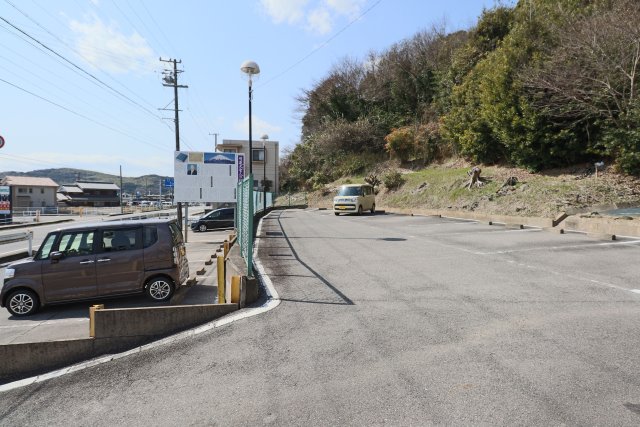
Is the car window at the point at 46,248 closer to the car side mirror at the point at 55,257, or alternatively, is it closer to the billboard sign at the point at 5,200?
the car side mirror at the point at 55,257

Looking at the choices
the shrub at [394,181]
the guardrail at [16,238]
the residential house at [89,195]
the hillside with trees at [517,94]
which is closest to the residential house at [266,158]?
the hillside with trees at [517,94]

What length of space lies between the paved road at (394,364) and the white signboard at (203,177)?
12348 mm

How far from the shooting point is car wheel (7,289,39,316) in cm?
761

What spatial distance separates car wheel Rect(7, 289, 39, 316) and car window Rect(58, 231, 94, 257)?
979 mm

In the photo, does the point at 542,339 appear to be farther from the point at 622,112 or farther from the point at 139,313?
the point at 622,112

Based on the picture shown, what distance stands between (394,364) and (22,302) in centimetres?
714

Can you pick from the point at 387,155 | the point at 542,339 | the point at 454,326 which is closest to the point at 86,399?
the point at 454,326

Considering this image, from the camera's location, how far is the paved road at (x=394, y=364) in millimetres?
3467

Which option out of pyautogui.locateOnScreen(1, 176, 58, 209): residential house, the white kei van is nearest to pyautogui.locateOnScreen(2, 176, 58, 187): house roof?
pyautogui.locateOnScreen(1, 176, 58, 209): residential house

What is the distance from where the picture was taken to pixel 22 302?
7.64 m

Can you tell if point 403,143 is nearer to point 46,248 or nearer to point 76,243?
point 76,243

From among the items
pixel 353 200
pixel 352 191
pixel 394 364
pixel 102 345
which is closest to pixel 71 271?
pixel 102 345

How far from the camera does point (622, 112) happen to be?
16766mm

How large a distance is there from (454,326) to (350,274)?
11.7 ft
